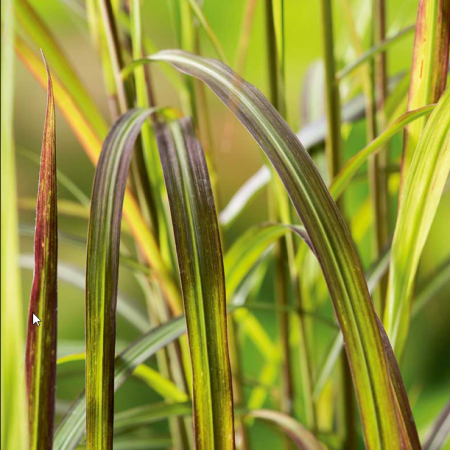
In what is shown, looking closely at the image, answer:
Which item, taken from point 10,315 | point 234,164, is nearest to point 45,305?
point 10,315

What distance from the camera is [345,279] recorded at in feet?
0.75

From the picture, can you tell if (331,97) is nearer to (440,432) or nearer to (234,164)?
(440,432)

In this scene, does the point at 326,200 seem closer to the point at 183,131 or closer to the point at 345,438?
the point at 183,131

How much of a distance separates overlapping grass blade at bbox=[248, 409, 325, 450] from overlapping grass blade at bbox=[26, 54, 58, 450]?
7.0 inches

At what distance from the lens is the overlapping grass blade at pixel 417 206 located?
252 mm

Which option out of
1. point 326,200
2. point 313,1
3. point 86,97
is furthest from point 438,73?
point 313,1

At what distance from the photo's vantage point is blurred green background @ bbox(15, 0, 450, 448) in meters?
0.93

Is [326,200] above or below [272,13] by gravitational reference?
below

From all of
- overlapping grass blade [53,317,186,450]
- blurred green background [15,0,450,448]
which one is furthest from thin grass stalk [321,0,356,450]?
blurred green background [15,0,450,448]

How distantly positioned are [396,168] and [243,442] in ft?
0.89

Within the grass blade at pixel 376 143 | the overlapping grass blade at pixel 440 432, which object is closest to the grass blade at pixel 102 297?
the grass blade at pixel 376 143

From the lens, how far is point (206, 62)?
0.29m

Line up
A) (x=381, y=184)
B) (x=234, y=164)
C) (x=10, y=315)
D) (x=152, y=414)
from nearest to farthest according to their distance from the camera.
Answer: (x=10, y=315)
(x=152, y=414)
(x=381, y=184)
(x=234, y=164)

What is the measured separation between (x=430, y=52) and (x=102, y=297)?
8.4 inches
